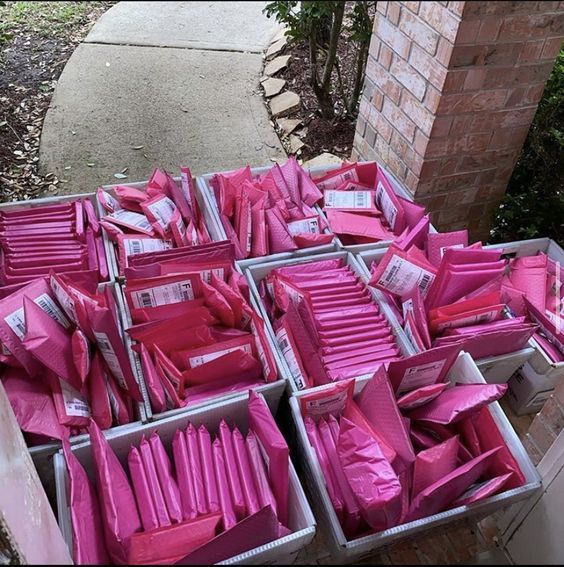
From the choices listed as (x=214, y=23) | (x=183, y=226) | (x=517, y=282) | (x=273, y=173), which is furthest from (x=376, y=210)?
(x=214, y=23)

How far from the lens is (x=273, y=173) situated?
1876 millimetres

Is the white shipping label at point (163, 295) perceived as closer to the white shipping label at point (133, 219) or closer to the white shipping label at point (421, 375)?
the white shipping label at point (133, 219)

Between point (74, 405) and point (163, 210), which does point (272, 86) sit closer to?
point (163, 210)

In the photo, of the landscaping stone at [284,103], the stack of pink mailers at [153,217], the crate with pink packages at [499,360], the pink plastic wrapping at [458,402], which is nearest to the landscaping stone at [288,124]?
the landscaping stone at [284,103]

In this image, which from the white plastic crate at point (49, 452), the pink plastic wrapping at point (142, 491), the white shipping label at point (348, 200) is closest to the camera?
the pink plastic wrapping at point (142, 491)

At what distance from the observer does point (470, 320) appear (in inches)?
57.9

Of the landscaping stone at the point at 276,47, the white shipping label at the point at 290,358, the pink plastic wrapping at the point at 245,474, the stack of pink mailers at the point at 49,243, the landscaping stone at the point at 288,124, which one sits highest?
the landscaping stone at the point at 276,47

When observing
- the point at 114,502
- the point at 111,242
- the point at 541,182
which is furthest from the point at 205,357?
the point at 541,182

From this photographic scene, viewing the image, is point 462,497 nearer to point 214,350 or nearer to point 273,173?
point 214,350

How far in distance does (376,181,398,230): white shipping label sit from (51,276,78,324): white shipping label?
1.02 meters

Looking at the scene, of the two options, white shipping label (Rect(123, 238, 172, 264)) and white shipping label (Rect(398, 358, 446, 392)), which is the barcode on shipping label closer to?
white shipping label (Rect(123, 238, 172, 264))

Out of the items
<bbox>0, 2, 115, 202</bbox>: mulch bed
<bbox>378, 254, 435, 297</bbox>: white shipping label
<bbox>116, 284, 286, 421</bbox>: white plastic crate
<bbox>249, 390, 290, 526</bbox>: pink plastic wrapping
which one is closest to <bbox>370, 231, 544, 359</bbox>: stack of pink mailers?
<bbox>378, 254, 435, 297</bbox>: white shipping label

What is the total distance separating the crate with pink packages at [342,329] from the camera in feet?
4.42

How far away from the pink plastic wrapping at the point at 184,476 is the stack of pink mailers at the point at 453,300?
0.63 metres
